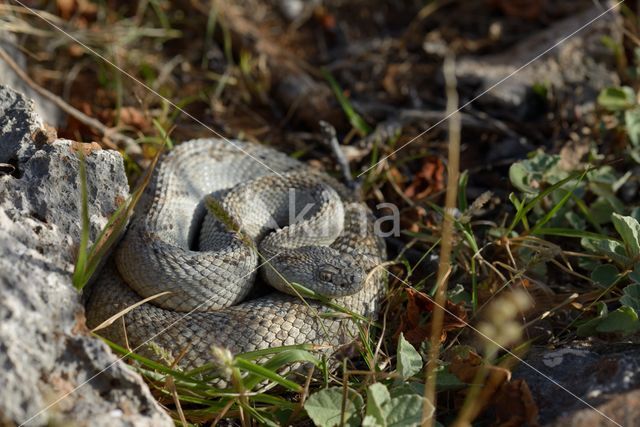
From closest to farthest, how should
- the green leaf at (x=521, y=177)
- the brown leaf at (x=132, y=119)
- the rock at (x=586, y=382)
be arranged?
the rock at (x=586, y=382) → the green leaf at (x=521, y=177) → the brown leaf at (x=132, y=119)

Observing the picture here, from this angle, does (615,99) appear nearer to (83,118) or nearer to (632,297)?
(632,297)

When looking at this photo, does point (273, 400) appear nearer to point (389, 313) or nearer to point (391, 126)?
point (389, 313)

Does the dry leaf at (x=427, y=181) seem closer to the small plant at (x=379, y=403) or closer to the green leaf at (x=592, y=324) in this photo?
the green leaf at (x=592, y=324)

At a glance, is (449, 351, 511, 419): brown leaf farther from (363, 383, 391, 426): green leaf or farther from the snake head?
the snake head

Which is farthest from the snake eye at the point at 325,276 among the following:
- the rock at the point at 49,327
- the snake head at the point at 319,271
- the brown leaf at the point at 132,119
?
the brown leaf at the point at 132,119

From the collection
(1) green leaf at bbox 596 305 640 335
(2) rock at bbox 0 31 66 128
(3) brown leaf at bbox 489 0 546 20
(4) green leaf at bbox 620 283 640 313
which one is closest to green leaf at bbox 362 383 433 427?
(1) green leaf at bbox 596 305 640 335

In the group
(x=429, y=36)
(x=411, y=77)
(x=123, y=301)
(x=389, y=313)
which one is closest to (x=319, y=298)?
(x=389, y=313)
